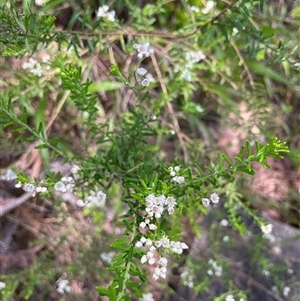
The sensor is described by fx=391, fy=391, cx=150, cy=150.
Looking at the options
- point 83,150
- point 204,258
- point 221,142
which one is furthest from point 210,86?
point 204,258

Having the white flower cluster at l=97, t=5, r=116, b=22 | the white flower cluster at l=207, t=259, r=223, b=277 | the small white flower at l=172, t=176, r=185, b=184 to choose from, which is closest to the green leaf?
the white flower cluster at l=97, t=5, r=116, b=22

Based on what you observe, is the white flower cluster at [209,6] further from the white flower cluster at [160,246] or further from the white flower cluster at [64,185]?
the white flower cluster at [160,246]

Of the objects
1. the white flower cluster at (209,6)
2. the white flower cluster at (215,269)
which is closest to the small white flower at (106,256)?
the white flower cluster at (215,269)

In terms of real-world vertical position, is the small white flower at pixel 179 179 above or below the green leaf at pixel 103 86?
above

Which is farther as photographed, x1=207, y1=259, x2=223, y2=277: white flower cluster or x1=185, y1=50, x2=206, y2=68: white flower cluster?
x1=207, y1=259, x2=223, y2=277: white flower cluster

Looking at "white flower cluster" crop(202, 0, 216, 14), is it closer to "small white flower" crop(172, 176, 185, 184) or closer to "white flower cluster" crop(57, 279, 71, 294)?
"small white flower" crop(172, 176, 185, 184)

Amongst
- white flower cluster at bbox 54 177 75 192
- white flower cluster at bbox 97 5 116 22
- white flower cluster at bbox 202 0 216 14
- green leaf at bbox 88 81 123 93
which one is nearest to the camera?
white flower cluster at bbox 54 177 75 192

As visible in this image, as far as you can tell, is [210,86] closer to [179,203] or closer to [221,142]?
[221,142]
